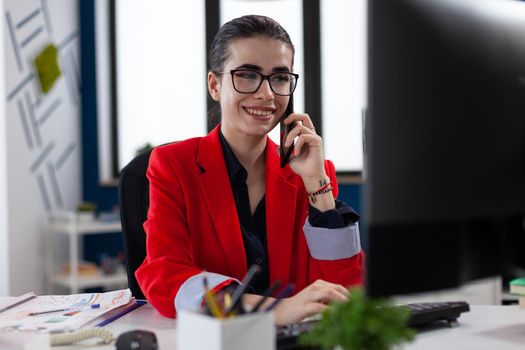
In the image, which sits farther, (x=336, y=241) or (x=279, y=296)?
(x=336, y=241)

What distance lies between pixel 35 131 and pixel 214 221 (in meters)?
2.71

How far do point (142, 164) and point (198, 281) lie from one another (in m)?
0.51

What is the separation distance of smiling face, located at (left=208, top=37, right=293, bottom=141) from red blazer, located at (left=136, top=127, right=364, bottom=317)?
0.25ft

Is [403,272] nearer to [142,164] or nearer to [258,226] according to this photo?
[258,226]

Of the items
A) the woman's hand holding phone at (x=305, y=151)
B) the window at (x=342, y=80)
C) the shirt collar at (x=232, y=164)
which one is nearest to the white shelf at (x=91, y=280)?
the window at (x=342, y=80)

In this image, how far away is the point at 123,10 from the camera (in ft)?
14.5

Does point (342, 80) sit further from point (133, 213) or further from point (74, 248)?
point (133, 213)

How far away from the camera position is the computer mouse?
3.06 feet

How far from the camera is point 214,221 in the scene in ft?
4.57

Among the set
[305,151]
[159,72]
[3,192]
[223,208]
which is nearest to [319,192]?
[305,151]

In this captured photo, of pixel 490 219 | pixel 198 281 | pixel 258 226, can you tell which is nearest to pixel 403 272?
pixel 490 219

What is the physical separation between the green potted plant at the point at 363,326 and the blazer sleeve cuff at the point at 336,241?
63cm

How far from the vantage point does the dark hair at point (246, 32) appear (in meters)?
1.44

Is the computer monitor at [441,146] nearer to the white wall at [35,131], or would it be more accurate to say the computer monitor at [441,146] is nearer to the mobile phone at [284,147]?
the mobile phone at [284,147]
